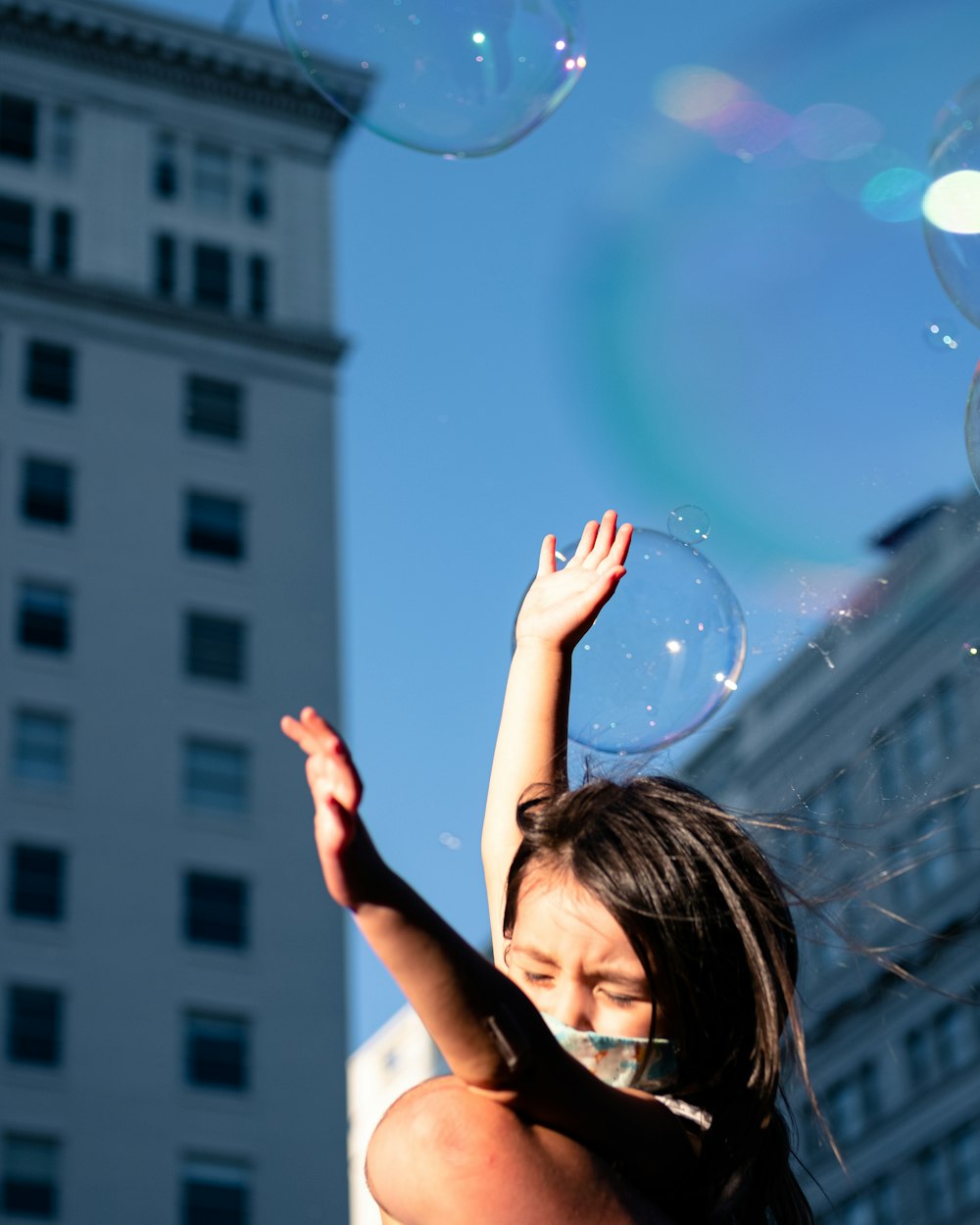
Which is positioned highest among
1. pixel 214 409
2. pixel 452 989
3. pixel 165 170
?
pixel 165 170

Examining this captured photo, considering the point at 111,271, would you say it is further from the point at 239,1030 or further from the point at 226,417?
the point at 239,1030

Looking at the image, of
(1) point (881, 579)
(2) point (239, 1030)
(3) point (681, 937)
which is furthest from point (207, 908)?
(3) point (681, 937)

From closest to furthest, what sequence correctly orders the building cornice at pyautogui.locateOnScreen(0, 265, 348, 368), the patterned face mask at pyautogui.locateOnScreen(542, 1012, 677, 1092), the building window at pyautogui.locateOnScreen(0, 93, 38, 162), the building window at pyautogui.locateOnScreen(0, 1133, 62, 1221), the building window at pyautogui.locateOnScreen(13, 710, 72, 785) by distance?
the patterned face mask at pyautogui.locateOnScreen(542, 1012, 677, 1092) < the building window at pyautogui.locateOnScreen(0, 1133, 62, 1221) < the building window at pyautogui.locateOnScreen(13, 710, 72, 785) < the building cornice at pyautogui.locateOnScreen(0, 265, 348, 368) < the building window at pyautogui.locateOnScreen(0, 93, 38, 162)

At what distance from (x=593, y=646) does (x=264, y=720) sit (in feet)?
119

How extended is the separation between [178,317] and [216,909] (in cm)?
1316

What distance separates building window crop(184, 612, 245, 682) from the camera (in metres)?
41.5

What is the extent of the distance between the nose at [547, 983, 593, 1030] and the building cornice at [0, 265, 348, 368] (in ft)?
141

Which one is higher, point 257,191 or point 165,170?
point 165,170

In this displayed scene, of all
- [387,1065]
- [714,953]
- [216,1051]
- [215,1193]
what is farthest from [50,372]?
[387,1065]

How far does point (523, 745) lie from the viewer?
2.93 meters

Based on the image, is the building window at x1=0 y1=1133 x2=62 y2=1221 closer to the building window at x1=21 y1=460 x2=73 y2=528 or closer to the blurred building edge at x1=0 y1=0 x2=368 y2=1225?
the blurred building edge at x1=0 y1=0 x2=368 y2=1225

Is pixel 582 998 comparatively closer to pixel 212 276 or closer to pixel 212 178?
pixel 212 276

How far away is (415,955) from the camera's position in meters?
1.93

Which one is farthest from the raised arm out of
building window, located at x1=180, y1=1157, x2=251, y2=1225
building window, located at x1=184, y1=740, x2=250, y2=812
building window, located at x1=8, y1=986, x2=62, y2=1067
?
building window, located at x1=184, y1=740, x2=250, y2=812
